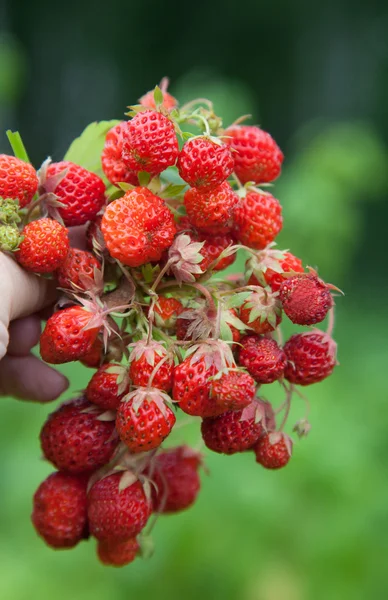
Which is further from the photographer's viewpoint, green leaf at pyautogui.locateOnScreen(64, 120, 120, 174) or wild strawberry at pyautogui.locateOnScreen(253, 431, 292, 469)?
green leaf at pyautogui.locateOnScreen(64, 120, 120, 174)

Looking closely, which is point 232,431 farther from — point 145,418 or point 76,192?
point 76,192

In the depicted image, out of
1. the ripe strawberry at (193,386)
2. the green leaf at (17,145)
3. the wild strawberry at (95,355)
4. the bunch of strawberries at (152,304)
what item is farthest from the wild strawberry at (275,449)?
the green leaf at (17,145)

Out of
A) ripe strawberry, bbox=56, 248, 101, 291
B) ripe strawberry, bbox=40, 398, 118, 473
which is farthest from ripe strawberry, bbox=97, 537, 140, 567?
ripe strawberry, bbox=56, 248, 101, 291

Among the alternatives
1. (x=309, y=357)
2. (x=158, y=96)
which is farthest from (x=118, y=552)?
(x=158, y=96)

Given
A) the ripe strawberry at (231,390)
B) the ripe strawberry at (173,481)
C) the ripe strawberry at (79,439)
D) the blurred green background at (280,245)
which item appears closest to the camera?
the ripe strawberry at (231,390)

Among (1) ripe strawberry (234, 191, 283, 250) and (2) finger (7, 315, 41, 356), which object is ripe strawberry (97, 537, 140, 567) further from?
(1) ripe strawberry (234, 191, 283, 250)

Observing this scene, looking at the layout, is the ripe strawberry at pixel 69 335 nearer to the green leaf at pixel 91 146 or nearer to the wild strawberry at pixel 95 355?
the wild strawberry at pixel 95 355

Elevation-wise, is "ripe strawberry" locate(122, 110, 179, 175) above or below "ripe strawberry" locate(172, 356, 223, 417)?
above
